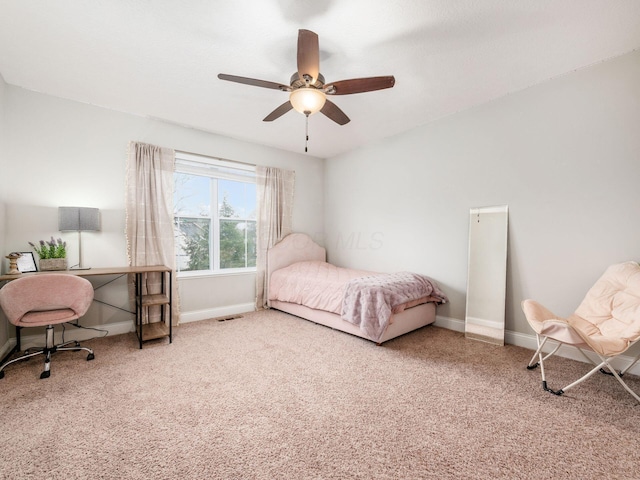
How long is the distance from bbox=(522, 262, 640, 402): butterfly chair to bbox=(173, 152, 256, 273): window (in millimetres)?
3737

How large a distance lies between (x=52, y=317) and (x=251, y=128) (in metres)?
2.99

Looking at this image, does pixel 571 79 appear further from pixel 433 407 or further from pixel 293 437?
pixel 293 437

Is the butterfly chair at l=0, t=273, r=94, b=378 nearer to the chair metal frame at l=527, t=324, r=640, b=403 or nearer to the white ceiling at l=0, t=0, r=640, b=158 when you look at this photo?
the white ceiling at l=0, t=0, r=640, b=158

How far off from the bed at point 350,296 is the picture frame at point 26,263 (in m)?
2.69

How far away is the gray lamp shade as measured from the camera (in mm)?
2857

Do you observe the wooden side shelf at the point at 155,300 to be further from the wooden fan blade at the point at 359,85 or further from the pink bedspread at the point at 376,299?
the wooden fan blade at the point at 359,85

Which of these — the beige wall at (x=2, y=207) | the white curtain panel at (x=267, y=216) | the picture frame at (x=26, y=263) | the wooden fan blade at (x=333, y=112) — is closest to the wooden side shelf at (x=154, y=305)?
the picture frame at (x=26, y=263)

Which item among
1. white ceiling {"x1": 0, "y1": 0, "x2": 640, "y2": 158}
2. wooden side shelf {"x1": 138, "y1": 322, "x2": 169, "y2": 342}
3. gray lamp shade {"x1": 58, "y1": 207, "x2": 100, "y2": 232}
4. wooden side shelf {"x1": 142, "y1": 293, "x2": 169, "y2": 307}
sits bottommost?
wooden side shelf {"x1": 138, "y1": 322, "x2": 169, "y2": 342}

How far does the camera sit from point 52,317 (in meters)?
2.39

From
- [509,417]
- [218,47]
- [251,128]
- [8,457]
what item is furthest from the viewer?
[251,128]

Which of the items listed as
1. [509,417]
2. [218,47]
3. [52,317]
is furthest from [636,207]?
[52,317]

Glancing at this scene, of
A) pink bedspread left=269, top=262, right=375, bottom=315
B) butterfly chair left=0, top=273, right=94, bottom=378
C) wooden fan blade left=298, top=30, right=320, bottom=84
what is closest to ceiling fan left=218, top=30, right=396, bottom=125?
wooden fan blade left=298, top=30, right=320, bottom=84

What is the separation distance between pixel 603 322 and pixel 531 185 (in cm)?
142

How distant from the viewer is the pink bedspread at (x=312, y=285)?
136 inches
